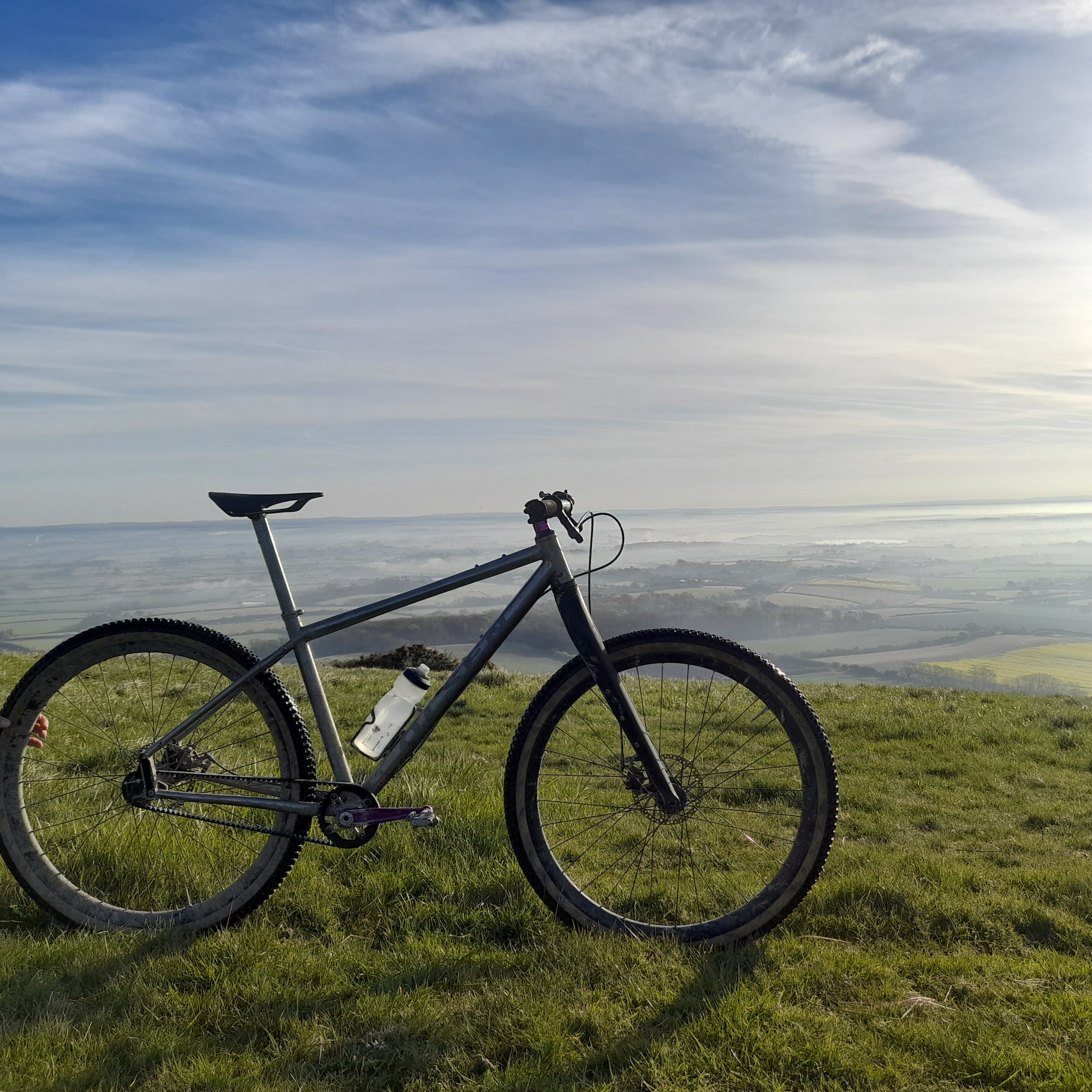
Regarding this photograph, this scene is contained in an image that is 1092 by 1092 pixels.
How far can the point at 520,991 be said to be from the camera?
354 centimetres

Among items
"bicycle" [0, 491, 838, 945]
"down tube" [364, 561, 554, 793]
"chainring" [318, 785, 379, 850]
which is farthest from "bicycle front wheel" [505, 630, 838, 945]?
"chainring" [318, 785, 379, 850]

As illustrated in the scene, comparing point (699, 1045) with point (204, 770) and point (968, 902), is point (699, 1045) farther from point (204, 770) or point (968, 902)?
point (204, 770)

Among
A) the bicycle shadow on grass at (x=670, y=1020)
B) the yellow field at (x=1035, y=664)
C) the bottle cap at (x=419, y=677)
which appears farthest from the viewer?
the yellow field at (x=1035, y=664)

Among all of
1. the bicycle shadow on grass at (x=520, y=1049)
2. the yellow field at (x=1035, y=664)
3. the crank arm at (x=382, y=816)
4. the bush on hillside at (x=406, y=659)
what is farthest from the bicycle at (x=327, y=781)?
the yellow field at (x=1035, y=664)

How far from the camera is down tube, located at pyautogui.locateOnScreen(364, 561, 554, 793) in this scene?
4289mm

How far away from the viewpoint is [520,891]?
4.54 meters

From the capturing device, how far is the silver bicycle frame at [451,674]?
13.7ft

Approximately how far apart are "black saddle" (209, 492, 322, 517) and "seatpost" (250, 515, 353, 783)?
0.17ft

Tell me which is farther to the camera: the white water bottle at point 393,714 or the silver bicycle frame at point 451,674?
the white water bottle at point 393,714

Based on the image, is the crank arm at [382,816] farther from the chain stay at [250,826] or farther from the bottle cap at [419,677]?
the bottle cap at [419,677]

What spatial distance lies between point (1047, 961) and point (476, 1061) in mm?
2853

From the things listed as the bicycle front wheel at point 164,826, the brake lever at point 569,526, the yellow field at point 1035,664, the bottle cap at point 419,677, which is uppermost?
the brake lever at point 569,526

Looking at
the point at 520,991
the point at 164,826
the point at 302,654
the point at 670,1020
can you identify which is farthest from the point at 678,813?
the point at 164,826

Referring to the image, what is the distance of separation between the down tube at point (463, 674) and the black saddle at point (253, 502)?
1224 mm
